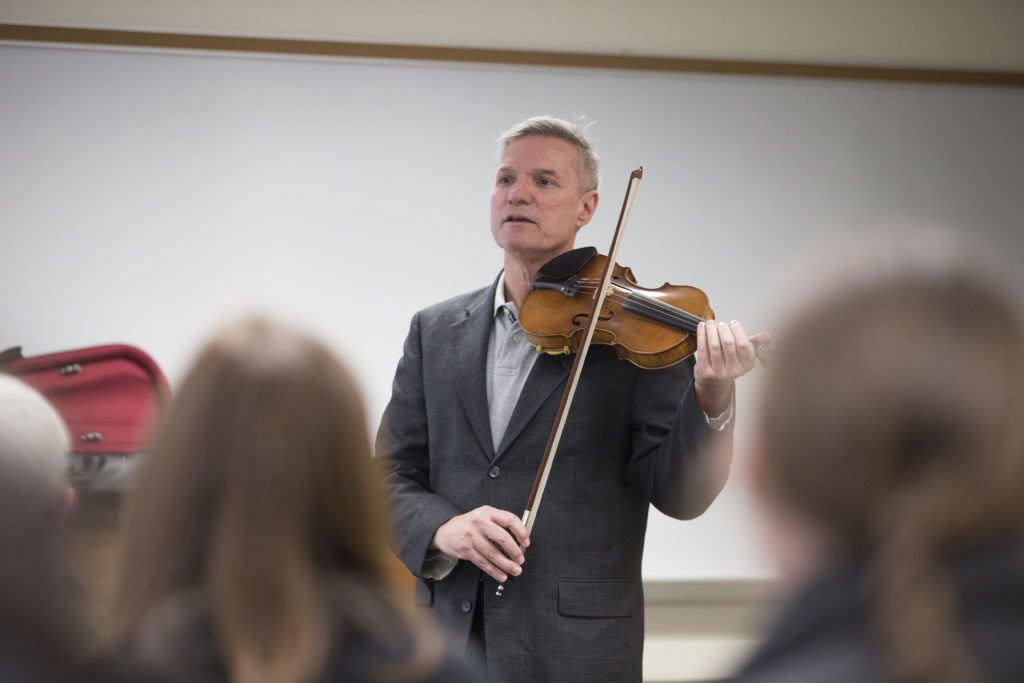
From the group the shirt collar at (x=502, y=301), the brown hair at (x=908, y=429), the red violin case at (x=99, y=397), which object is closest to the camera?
the brown hair at (x=908, y=429)

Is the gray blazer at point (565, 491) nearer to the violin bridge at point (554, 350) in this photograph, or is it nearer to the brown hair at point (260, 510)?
the violin bridge at point (554, 350)

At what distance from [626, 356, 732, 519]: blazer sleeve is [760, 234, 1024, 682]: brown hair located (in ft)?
3.06

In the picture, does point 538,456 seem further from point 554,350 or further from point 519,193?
point 519,193

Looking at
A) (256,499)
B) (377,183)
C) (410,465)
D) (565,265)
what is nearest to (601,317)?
(565,265)

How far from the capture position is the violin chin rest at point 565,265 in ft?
6.11

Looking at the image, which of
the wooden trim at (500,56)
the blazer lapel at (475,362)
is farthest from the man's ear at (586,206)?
the wooden trim at (500,56)

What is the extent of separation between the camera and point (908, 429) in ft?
2.21

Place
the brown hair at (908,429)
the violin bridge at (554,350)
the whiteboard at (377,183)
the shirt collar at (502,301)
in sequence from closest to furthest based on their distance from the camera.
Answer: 1. the brown hair at (908,429)
2. the violin bridge at (554,350)
3. the shirt collar at (502,301)
4. the whiteboard at (377,183)

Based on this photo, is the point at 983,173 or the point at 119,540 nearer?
the point at 119,540

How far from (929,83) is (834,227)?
2.04 ft

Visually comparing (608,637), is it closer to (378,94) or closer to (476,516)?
(476,516)

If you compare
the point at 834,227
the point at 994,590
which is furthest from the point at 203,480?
the point at 834,227

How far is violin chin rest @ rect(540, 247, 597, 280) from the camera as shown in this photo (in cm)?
186

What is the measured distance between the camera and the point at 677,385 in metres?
1.82
